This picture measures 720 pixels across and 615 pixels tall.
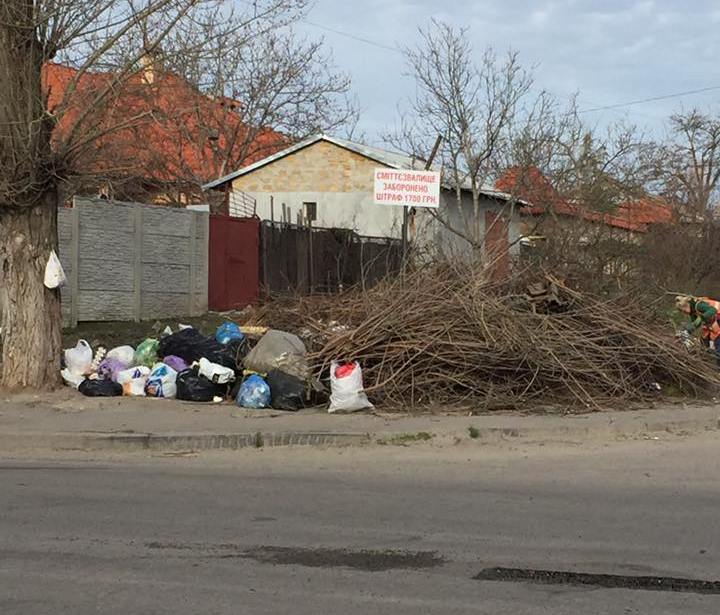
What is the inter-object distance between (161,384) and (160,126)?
43.1 ft

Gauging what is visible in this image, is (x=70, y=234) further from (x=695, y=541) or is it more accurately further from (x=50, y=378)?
(x=695, y=541)

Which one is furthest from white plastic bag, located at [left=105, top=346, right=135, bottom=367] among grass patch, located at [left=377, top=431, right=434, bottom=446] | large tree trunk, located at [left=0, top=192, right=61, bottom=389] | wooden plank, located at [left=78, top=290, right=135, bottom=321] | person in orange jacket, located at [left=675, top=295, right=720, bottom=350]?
person in orange jacket, located at [left=675, top=295, right=720, bottom=350]

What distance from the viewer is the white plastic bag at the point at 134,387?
11148 mm

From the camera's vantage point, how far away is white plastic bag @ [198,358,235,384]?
35.9 ft

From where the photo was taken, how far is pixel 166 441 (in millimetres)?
8852

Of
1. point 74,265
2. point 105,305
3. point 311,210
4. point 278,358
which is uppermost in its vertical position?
point 311,210

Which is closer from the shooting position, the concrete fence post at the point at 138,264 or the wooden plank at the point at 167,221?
the concrete fence post at the point at 138,264

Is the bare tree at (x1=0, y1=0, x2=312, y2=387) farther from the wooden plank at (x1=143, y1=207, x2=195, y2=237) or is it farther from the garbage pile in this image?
the wooden plank at (x1=143, y1=207, x2=195, y2=237)

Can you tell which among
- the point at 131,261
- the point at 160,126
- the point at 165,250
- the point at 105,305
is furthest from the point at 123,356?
the point at 160,126

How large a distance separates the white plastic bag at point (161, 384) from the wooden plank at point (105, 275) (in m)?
4.74

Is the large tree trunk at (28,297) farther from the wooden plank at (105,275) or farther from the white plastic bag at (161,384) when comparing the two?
the wooden plank at (105,275)

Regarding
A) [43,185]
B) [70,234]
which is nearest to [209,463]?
[43,185]

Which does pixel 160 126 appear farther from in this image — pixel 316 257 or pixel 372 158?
pixel 372 158

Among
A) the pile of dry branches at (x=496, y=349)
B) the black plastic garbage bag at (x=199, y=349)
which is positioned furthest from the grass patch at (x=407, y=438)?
the black plastic garbage bag at (x=199, y=349)
